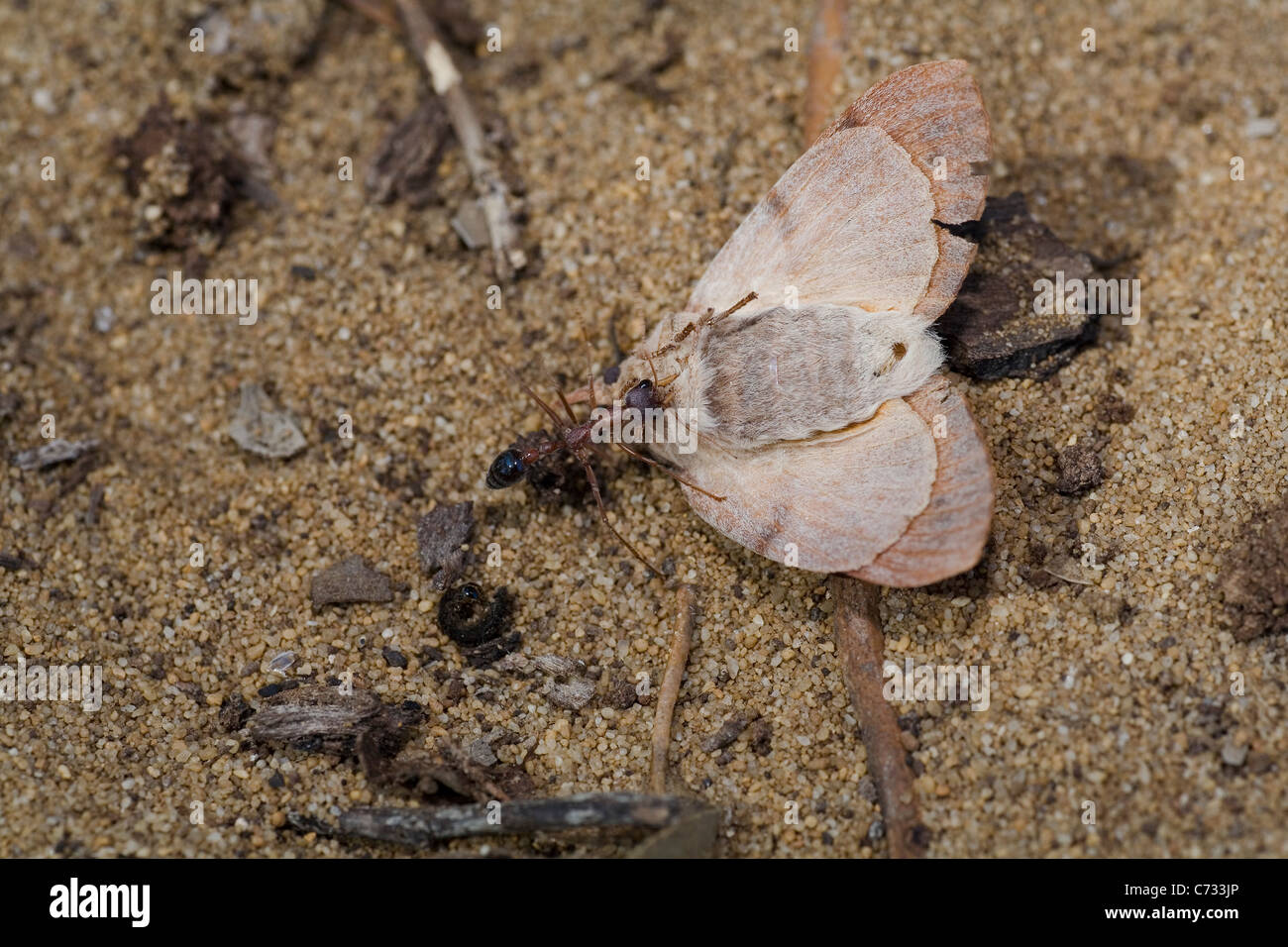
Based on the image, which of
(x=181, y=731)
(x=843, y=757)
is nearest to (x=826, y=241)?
(x=843, y=757)

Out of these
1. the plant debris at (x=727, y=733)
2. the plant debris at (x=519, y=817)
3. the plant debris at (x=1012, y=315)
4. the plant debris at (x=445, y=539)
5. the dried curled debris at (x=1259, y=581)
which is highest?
the plant debris at (x=1012, y=315)

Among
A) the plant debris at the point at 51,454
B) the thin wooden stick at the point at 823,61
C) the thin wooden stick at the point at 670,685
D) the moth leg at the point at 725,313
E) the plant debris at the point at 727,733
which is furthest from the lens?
the thin wooden stick at the point at 823,61

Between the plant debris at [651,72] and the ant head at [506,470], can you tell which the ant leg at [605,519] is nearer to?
the ant head at [506,470]

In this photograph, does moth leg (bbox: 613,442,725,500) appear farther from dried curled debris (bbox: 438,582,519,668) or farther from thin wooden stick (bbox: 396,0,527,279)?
thin wooden stick (bbox: 396,0,527,279)

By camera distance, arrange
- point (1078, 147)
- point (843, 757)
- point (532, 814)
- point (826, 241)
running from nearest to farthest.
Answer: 1. point (532, 814)
2. point (843, 757)
3. point (826, 241)
4. point (1078, 147)

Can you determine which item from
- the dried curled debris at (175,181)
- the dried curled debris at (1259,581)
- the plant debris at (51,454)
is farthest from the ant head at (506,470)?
the dried curled debris at (1259,581)
